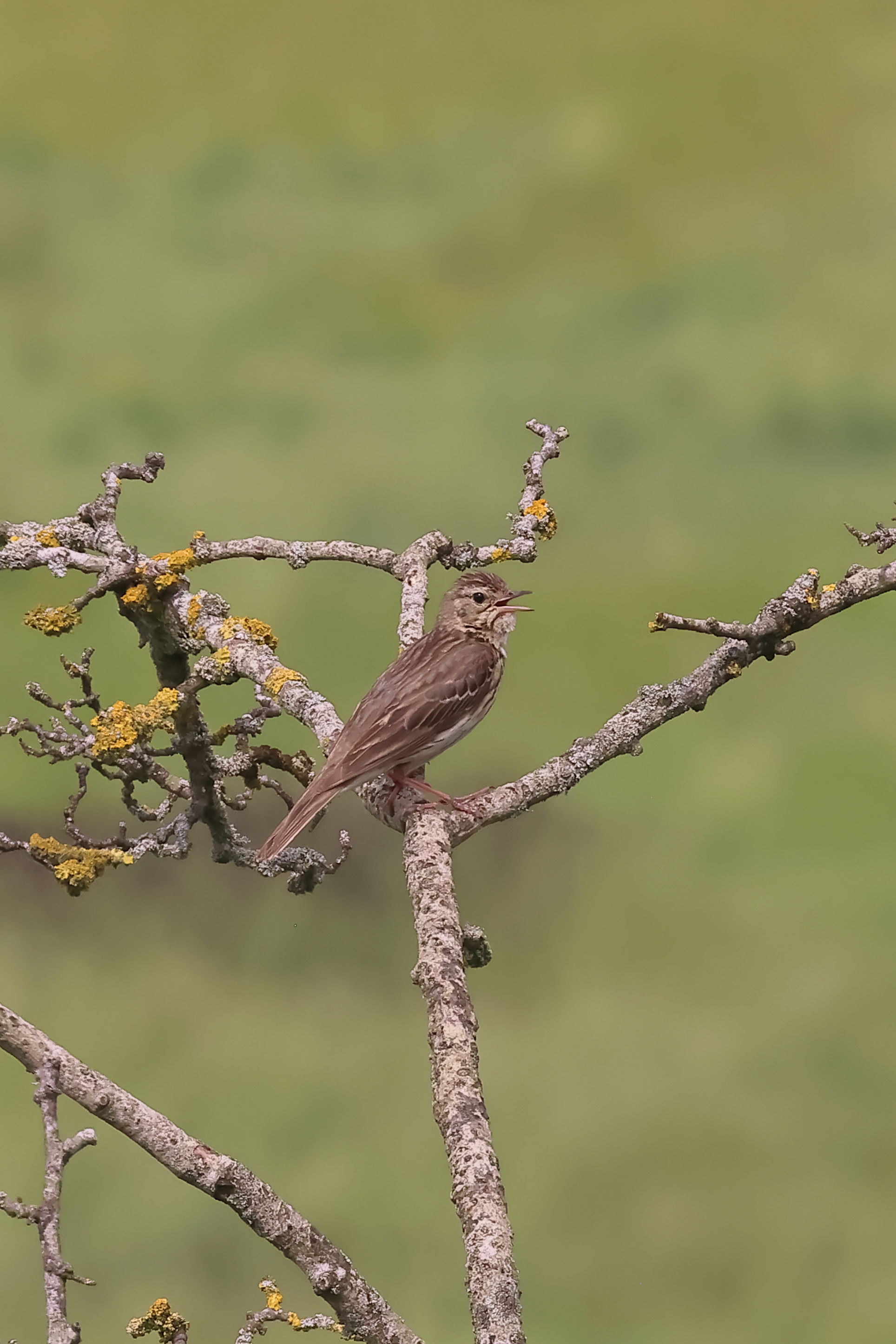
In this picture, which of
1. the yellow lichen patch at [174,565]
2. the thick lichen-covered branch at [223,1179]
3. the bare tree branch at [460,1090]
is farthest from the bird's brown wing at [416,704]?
the thick lichen-covered branch at [223,1179]

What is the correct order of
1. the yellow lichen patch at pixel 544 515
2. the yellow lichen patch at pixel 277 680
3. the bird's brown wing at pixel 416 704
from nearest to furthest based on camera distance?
→ the bird's brown wing at pixel 416 704
the yellow lichen patch at pixel 277 680
the yellow lichen patch at pixel 544 515

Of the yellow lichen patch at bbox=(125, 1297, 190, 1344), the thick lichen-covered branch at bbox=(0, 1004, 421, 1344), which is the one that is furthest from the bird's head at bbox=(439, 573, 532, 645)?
the yellow lichen patch at bbox=(125, 1297, 190, 1344)

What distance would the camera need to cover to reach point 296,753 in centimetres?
450

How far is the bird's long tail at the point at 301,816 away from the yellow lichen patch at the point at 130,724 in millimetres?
636

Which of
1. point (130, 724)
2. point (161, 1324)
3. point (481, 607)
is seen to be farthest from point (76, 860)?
point (481, 607)

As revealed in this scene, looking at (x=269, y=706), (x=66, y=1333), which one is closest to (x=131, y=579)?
(x=269, y=706)

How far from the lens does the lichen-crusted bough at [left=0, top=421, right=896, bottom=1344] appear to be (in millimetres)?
2748

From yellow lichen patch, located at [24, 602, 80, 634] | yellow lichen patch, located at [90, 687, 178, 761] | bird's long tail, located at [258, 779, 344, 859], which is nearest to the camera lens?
yellow lichen patch, located at [90, 687, 178, 761]

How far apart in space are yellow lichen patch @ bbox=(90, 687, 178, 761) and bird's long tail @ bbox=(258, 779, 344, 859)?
64 centimetres

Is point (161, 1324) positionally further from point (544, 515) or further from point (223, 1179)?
point (544, 515)

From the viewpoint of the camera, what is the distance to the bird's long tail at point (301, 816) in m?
3.88

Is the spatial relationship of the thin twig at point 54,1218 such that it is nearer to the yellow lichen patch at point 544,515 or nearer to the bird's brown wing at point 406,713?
the bird's brown wing at point 406,713

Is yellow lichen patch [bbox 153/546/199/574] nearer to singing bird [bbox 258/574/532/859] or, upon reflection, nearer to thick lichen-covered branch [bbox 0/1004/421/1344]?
singing bird [bbox 258/574/532/859]

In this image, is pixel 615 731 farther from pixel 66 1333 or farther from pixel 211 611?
pixel 66 1333
